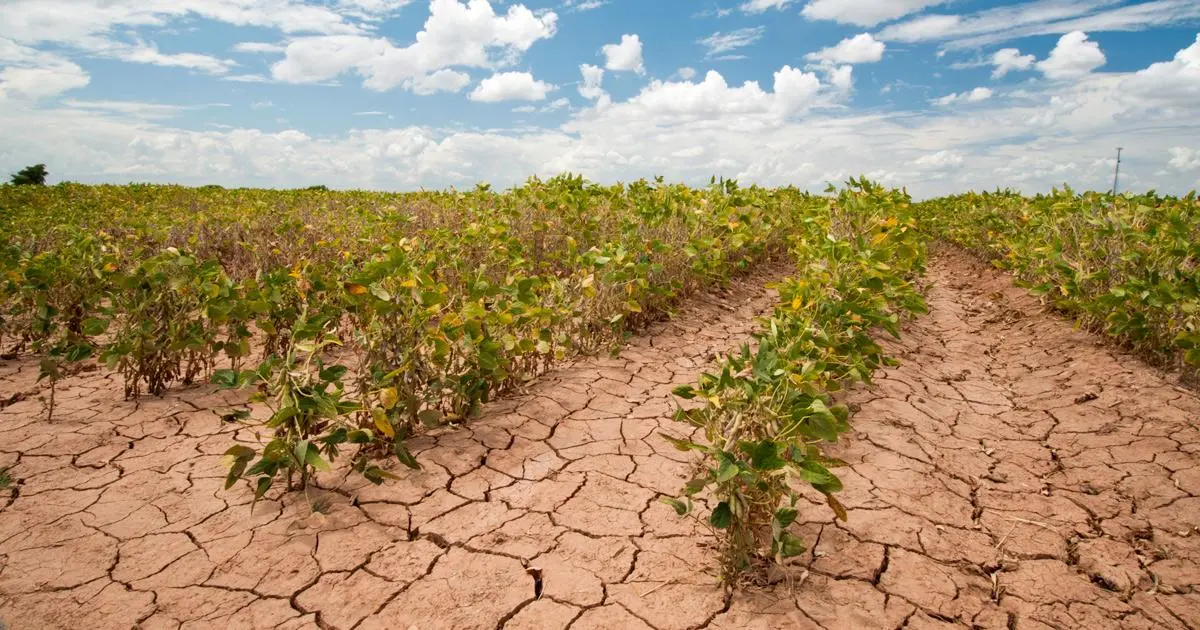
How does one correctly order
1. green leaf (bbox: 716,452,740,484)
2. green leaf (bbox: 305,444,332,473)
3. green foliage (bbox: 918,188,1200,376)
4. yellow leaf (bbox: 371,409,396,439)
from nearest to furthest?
green leaf (bbox: 716,452,740,484)
green leaf (bbox: 305,444,332,473)
yellow leaf (bbox: 371,409,396,439)
green foliage (bbox: 918,188,1200,376)

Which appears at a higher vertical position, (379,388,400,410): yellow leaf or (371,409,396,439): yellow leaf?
(379,388,400,410): yellow leaf

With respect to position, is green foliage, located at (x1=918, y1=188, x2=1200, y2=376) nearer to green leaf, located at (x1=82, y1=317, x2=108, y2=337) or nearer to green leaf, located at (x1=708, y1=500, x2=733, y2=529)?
green leaf, located at (x1=708, y1=500, x2=733, y2=529)

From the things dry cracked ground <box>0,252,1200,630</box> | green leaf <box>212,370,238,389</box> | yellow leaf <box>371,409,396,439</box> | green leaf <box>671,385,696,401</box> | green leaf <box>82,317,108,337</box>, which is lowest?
dry cracked ground <box>0,252,1200,630</box>

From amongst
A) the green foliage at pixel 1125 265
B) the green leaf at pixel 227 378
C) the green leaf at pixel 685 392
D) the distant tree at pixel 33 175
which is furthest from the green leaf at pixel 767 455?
the distant tree at pixel 33 175

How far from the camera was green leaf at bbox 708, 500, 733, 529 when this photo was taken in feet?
5.82

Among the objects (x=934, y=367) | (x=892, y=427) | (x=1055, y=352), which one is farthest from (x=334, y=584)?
(x=1055, y=352)

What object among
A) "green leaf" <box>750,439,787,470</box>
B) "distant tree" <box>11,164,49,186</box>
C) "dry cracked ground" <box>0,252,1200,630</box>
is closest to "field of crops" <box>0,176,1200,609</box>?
"green leaf" <box>750,439,787,470</box>

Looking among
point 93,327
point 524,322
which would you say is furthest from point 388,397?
point 93,327

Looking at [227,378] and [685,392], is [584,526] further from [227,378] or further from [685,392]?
[227,378]

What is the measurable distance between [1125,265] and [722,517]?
4.51 m

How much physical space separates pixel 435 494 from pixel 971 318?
5.51 metres

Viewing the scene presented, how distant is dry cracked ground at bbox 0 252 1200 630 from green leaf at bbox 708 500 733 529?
0.30 meters

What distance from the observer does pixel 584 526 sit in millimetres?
2340

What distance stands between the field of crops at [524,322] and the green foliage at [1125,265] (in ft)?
0.07
